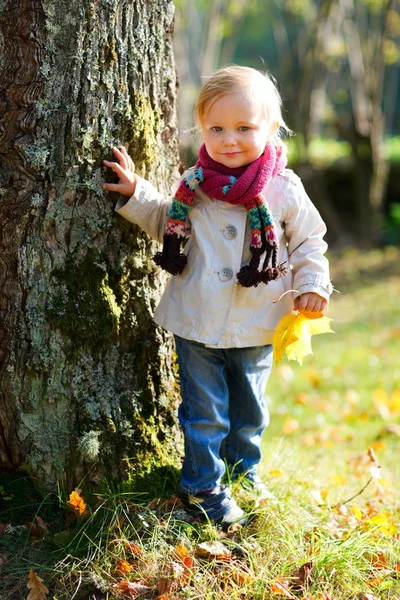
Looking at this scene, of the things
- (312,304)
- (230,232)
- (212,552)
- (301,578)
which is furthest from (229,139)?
(301,578)

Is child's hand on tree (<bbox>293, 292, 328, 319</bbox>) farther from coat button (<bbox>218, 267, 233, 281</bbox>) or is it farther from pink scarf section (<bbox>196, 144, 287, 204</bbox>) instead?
pink scarf section (<bbox>196, 144, 287, 204</bbox>)

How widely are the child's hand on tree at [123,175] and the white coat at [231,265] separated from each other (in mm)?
33

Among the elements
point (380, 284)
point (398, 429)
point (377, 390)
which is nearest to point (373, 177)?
point (380, 284)

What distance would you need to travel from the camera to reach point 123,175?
273 cm

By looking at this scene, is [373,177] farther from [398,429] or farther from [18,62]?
[18,62]

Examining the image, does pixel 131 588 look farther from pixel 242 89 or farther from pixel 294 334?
pixel 242 89

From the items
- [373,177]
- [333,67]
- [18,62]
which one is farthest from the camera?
[333,67]

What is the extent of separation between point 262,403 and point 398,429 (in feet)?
6.84

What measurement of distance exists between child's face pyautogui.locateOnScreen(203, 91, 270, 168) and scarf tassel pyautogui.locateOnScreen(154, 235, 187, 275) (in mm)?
362

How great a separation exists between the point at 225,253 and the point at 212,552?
1162 millimetres

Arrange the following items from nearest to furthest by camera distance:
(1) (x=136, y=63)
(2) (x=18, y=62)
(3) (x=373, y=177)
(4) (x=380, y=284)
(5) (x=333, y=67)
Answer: (2) (x=18, y=62)
(1) (x=136, y=63)
(4) (x=380, y=284)
(3) (x=373, y=177)
(5) (x=333, y=67)

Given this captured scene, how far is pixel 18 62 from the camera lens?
2582mm

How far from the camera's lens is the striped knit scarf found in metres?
2.62

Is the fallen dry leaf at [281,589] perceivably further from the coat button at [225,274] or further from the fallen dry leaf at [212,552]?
the coat button at [225,274]
